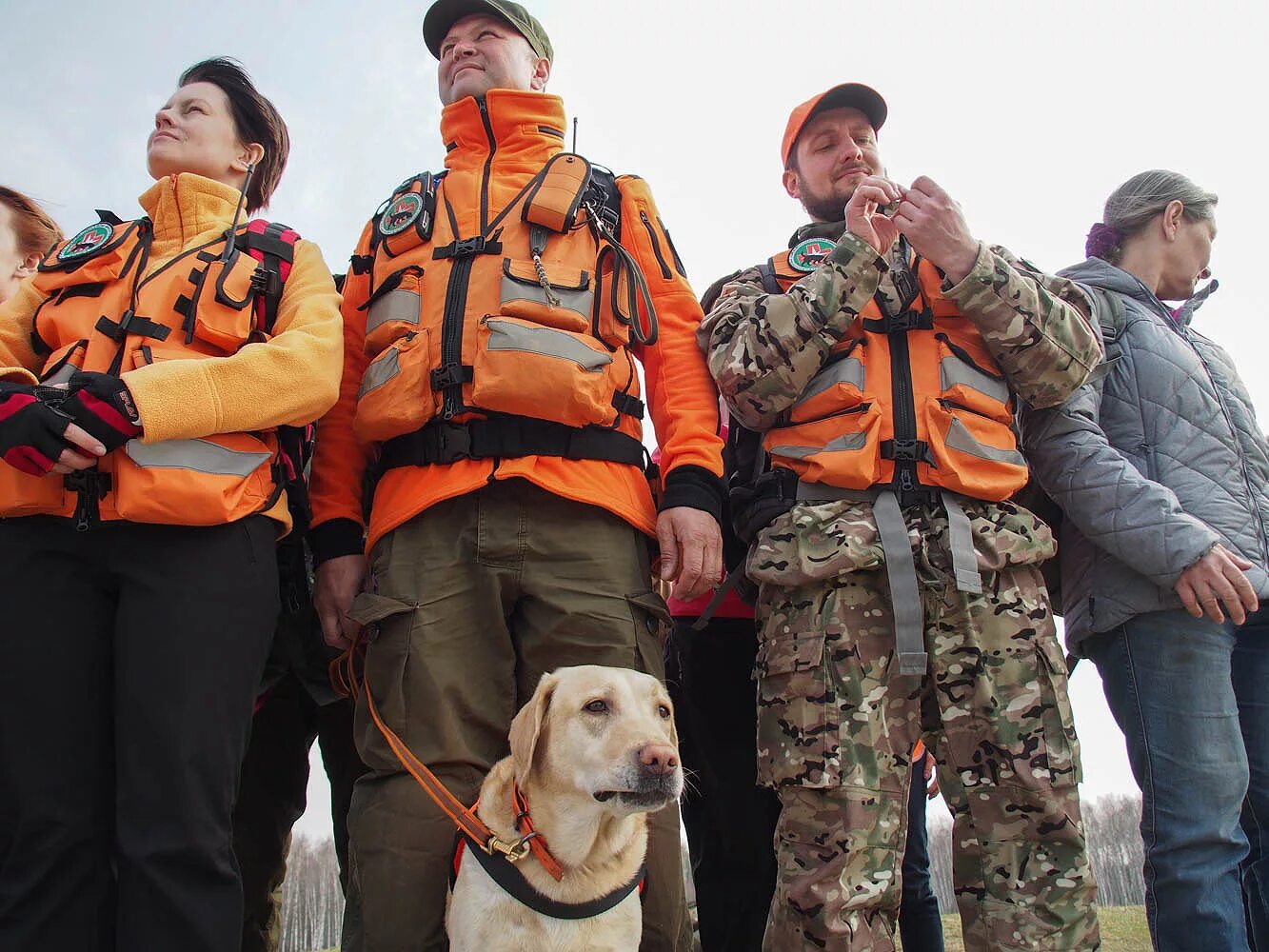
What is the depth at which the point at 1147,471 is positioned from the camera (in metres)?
3.94

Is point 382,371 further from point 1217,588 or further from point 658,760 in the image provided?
point 1217,588

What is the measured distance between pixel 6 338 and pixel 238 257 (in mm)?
907

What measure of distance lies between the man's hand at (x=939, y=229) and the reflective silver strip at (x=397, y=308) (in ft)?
6.05

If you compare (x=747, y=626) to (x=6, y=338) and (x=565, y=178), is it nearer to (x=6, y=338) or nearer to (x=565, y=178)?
(x=565, y=178)

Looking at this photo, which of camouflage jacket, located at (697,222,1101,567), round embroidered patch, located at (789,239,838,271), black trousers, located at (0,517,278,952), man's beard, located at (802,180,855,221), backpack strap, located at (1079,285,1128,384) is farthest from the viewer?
man's beard, located at (802,180,855,221)

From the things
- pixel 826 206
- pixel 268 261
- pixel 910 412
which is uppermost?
pixel 826 206

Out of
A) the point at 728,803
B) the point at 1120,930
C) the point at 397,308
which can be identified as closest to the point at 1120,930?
the point at 1120,930

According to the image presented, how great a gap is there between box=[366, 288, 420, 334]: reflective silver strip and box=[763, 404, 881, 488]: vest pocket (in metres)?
1.46

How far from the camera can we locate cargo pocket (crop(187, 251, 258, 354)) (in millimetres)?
3312

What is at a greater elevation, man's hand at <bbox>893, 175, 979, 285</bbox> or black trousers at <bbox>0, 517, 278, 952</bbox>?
man's hand at <bbox>893, 175, 979, 285</bbox>

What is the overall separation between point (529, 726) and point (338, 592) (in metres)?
0.97

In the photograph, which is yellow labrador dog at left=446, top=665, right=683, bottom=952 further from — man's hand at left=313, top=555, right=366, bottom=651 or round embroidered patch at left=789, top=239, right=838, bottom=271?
round embroidered patch at left=789, top=239, right=838, bottom=271

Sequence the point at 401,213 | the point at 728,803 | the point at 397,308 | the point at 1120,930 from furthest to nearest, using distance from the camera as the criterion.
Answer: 1. the point at 1120,930
2. the point at 728,803
3. the point at 401,213
4. the point at 397,308

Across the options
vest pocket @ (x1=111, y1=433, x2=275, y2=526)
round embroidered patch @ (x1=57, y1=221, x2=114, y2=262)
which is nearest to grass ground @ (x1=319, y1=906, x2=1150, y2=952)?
vest pocket @ (x1=111, y1=433, x2=275, y2=526)
